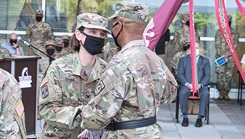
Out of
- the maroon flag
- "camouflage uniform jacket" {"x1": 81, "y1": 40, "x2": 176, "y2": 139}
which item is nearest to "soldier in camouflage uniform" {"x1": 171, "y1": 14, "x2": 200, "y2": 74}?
the maroon flag

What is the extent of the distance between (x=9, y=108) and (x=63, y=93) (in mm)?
879

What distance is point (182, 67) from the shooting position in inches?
440

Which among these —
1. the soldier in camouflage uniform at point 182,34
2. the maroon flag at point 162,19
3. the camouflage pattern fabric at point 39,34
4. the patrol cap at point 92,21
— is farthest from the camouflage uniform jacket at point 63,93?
the camouflage pattern fabric at point 39,34

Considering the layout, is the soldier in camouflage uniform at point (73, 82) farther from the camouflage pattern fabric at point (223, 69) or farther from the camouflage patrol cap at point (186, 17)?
the camouflage pattern fabric at point (223, 69)

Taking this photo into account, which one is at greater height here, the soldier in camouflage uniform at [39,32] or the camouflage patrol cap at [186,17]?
the camouflage patrol cap at [186,17]

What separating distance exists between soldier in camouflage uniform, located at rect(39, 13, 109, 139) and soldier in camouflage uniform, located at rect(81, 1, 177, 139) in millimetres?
483

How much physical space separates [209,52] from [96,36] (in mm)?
10348

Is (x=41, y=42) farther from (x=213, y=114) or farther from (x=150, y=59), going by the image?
(x=150, y=59)

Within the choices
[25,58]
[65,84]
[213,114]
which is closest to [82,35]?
[65,84]

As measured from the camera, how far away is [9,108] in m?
3.67

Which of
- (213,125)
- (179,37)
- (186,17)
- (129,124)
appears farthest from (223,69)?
(129,124)

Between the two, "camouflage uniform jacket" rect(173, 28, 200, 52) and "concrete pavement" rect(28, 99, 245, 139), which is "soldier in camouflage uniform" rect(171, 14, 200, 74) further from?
"concrete pavement" rect(28, 99, 245, 139)

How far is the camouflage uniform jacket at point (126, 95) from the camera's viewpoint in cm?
374

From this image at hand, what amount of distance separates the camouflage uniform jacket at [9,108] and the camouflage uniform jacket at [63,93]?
0.63 meters
